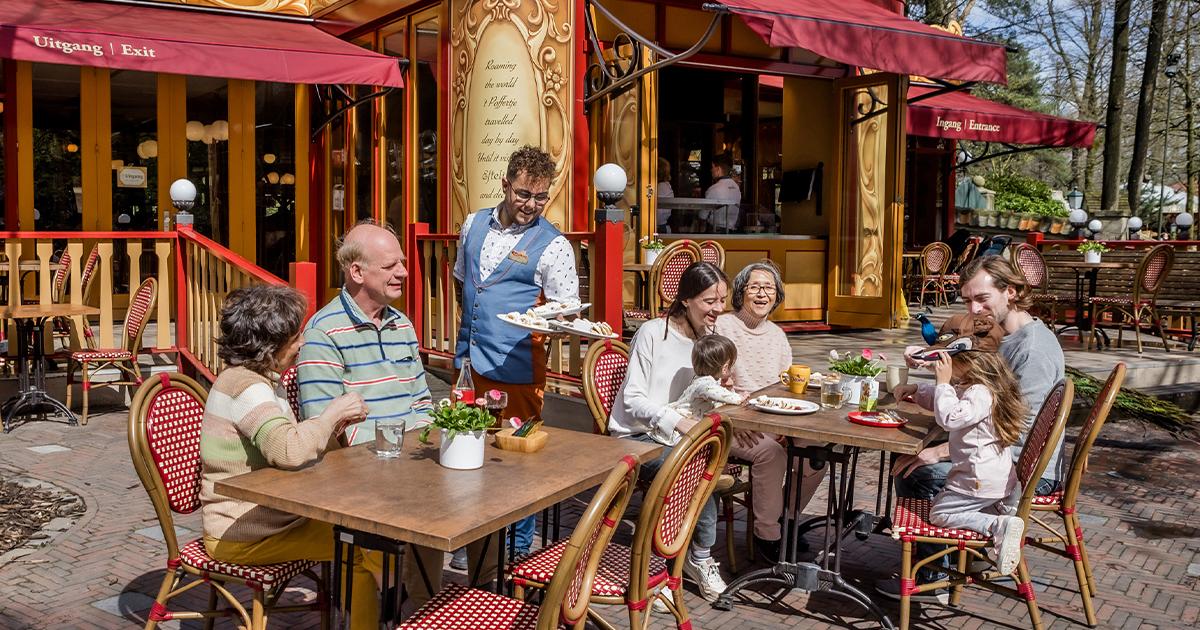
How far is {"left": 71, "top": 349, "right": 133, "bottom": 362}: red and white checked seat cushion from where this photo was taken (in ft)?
23.9

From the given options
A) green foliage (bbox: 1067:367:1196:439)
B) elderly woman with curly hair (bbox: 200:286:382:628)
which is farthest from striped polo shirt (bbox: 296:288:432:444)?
green foliage (bbox: 1067:367:1196:439)

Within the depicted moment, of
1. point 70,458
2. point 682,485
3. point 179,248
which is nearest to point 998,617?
point 682,485

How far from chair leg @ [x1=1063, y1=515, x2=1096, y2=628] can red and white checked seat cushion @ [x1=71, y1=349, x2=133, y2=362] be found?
6112 mm

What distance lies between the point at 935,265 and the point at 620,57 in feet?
22.9

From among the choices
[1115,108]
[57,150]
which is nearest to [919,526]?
[57,150]

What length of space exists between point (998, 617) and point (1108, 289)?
8.63m

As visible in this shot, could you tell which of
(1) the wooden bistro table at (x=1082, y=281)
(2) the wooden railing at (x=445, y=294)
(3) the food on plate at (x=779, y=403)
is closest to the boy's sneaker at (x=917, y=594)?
(3) the food on plate at (x=779, y=403)

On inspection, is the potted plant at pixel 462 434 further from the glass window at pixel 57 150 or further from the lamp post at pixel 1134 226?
the lamp post at pixel 1134 226

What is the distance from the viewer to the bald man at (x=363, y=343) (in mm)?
3088

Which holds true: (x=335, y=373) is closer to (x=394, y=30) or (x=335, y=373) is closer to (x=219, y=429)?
(x=219, y=429)

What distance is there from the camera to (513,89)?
25.6ft

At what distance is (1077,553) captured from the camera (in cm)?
391

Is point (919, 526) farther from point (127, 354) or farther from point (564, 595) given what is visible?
point (127, 354)

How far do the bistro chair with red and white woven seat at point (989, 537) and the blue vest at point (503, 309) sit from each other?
1.51 m
